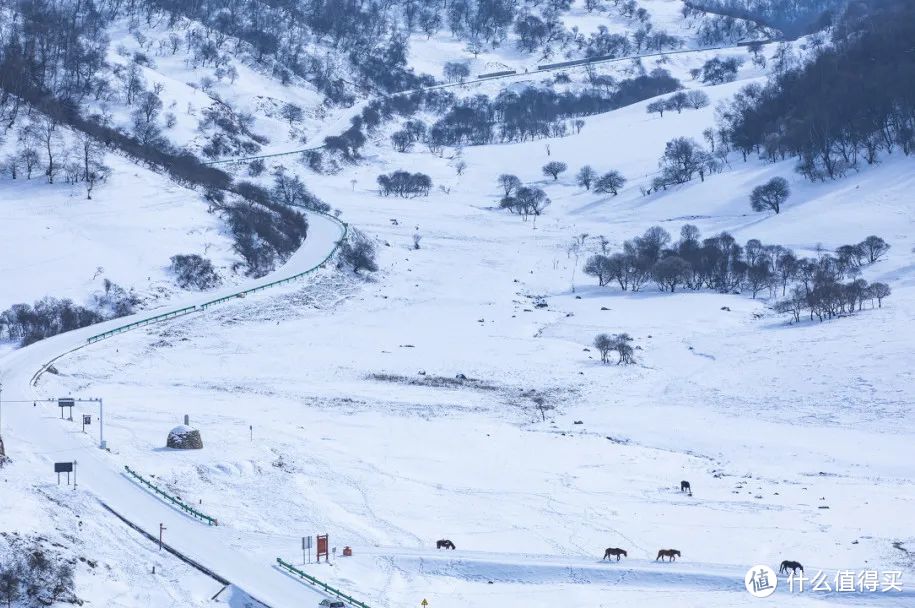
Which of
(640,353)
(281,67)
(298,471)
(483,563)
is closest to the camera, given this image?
(483,563)

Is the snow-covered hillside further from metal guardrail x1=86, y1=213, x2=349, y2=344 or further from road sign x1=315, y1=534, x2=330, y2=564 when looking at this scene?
road sign x1=315, y1=534, x2=330, y2=564

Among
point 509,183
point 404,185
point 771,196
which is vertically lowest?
point 771,196

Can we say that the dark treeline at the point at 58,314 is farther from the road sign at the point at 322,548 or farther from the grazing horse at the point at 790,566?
the grazing horse at the point at 790,566

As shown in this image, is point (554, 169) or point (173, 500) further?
point (554, 169)

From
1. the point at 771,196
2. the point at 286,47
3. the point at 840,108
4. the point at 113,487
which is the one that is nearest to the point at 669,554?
the point at 113,487

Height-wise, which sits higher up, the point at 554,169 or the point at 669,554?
the point at 554,169

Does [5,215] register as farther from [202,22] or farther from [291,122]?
[202,22]

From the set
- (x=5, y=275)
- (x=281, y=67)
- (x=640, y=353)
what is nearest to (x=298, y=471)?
(x=640, y=353)

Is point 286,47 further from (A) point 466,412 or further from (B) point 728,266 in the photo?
(A) point 466,412
